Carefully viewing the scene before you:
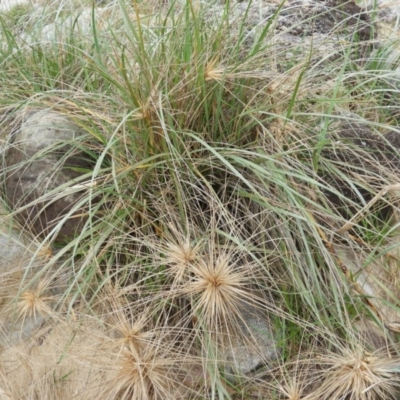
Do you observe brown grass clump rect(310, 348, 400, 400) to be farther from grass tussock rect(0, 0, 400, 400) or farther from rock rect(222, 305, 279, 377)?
rock rect(222, 305, 279, 377)

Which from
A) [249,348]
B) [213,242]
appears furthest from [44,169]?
[249,348]

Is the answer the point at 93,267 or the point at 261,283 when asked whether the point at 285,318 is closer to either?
the point at 261,283

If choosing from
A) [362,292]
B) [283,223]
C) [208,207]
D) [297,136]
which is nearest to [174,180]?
[208,207]

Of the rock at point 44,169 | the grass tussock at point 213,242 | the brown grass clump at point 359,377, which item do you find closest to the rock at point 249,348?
the grass tussock at point 213,242

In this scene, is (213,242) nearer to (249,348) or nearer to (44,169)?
(249,348)

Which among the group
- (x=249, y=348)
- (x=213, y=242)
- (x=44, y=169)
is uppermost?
(x=44, y=169)

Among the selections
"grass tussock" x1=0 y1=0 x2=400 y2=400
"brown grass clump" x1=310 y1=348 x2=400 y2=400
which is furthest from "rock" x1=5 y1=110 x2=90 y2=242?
"brown grass clump" x1=310 y1=348 x2=400 y2=400

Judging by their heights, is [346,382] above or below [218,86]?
below
